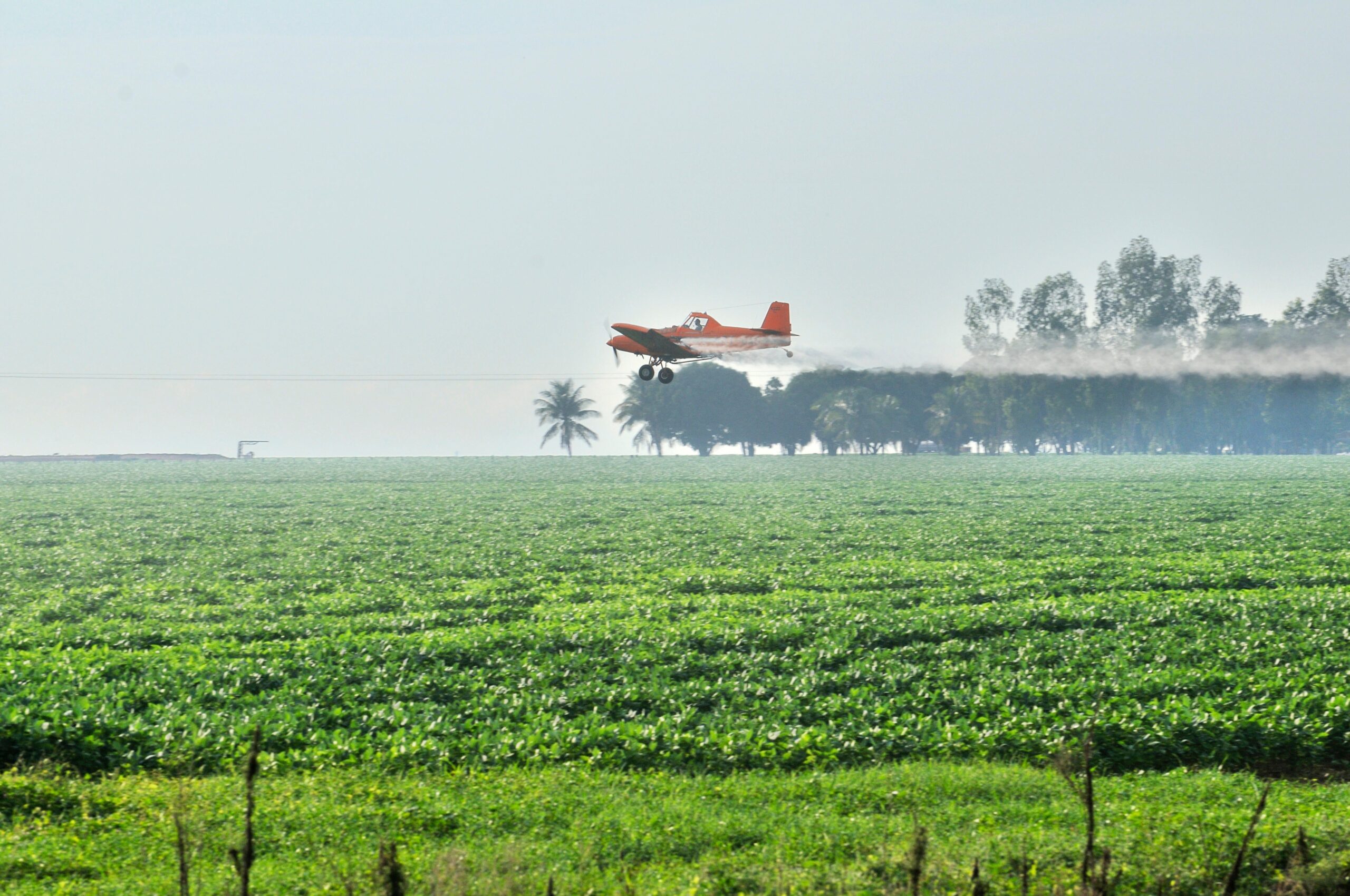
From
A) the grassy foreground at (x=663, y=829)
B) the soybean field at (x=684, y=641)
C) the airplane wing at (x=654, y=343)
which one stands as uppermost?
the airplane wing at (x=654, y=343)

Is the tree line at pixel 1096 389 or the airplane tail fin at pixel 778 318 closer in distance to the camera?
the airplane tail fin at pixel 778 318

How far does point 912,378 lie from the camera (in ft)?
484

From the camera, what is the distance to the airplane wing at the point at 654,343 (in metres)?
38.0

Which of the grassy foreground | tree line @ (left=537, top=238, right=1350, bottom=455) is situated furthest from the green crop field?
tree line @ (left=537, top=238, right=1350, bottom=455)

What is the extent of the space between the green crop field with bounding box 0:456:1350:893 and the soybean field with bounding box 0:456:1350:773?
0.09 metres

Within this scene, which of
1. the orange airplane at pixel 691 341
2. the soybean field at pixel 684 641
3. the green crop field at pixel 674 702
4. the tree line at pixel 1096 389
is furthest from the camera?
the tree line at pixel 1096 389

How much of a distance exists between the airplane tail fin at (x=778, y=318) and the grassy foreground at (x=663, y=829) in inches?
1064

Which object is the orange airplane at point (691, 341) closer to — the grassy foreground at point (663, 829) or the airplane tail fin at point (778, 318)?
the airplane tail fin at point (778, 318)

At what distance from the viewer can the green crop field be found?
42.0ft

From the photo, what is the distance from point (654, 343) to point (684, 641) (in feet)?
55.5

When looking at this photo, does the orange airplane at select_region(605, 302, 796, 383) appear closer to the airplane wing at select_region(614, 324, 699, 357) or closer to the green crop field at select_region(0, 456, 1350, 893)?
the airplane wing at select_region(614, 324, 699, 357)

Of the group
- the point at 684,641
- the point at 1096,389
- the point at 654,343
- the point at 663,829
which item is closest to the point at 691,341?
the point at 654,343

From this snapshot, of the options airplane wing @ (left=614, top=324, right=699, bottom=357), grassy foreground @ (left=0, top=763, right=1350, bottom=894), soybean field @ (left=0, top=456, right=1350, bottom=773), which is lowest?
grassy foreground @ (left=0, top=763, right=1350, bottom=894)

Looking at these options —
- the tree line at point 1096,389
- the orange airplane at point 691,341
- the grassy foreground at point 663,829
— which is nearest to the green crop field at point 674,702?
the grassy foreground at point 663,829
